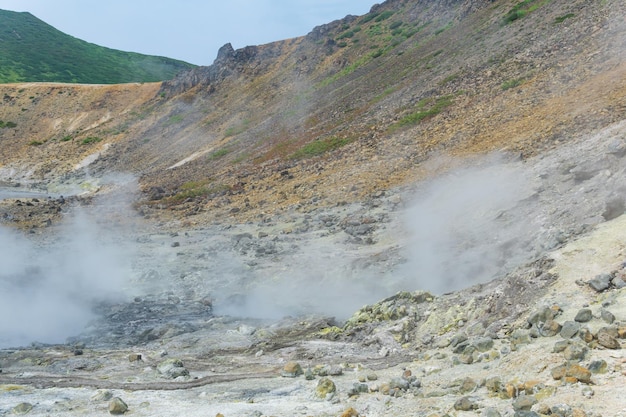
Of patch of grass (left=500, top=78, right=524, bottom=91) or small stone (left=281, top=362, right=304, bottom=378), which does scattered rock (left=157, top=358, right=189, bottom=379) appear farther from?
patch of grass (left=500, top=78, right=524, bottom=91)

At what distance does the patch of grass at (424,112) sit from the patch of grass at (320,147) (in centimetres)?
294

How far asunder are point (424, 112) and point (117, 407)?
82.0 ft

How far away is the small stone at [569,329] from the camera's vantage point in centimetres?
778

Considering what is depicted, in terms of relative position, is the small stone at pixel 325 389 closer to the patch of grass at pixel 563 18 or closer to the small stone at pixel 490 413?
the small stone at pixel 490 413

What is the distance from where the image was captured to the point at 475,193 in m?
19.2

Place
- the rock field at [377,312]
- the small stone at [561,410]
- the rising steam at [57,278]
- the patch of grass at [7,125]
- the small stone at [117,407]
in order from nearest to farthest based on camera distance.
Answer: the small stone at [561,410] < the rock field at [377,312] < the small stone at [117,407] < the rising steam at [57,278] < the patch of grass at [7,125]

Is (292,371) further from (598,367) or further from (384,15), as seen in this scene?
(384,15)

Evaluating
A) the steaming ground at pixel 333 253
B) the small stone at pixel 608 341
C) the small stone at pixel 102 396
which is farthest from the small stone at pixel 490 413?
the steaming ground at pixel 333 253

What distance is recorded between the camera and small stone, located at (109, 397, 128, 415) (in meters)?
8.03

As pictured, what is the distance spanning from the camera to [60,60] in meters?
121

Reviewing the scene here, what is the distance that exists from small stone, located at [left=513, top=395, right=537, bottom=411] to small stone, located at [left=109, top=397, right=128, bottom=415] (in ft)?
16.7

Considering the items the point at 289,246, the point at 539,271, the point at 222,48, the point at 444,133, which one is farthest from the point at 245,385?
the point at 222,48

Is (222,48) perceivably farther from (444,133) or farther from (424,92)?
(444,133)

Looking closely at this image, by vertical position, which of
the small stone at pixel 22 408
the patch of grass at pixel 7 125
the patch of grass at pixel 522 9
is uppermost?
the patch of grass at pixel 7 125
